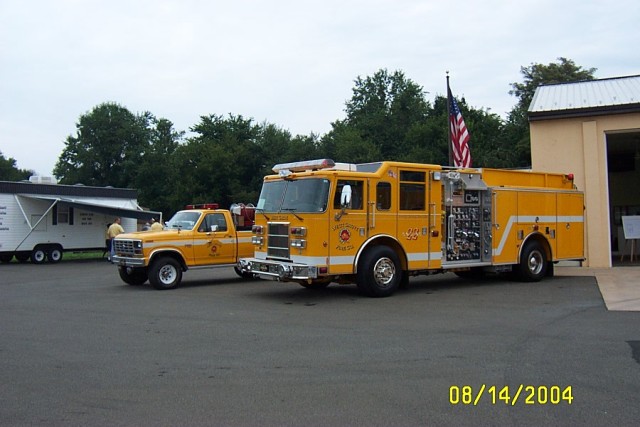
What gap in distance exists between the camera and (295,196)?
12.5 meters

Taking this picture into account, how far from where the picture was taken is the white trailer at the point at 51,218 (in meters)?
25.1

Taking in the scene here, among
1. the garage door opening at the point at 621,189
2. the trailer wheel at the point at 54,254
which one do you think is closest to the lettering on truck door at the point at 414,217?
the garage door opening at the point at 621,189

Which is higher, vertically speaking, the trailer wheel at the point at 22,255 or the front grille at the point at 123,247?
the front grille at the point at 123,247

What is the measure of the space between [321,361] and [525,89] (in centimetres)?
5013

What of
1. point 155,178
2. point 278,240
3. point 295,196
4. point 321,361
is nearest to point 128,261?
point 278,240

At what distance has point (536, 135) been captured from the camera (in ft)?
64.1

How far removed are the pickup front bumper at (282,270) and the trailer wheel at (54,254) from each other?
17.1m

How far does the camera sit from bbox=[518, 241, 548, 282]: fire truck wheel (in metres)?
15.2

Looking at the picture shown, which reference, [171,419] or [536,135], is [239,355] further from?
[536,135]

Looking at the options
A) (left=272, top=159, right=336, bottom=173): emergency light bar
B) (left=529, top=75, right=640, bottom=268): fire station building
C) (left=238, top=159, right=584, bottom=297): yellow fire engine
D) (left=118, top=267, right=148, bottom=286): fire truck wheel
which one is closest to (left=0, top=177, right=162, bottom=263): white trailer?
(left=118, top=267, right=148, bottom=286): fire truck wheel

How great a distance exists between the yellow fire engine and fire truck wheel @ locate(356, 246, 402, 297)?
2cm

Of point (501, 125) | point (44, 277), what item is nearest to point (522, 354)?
point (44, 277)

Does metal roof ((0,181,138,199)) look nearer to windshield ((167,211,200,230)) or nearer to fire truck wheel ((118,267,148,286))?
fire truck wheel ((118,267,148,286))

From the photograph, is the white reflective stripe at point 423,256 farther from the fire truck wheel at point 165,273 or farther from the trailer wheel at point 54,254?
the trailer wheel at point 54,254
